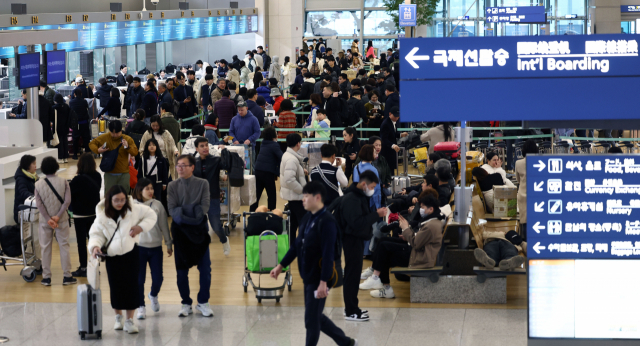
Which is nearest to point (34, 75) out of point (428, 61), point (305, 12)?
point (428, 61)

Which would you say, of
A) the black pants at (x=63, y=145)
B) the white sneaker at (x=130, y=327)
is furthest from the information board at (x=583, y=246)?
the black pants at (x=63, y=145)

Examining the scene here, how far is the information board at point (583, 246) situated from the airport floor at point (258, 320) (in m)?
2.11

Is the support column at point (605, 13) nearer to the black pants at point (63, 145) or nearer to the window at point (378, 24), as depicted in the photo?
the window at point (378, 24)

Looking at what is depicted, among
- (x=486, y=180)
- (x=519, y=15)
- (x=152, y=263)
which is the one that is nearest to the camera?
(x=152, y=263)

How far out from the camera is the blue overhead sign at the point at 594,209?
4.81 meters

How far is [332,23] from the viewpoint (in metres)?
41.4

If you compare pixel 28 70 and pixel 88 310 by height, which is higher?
pixel 28 70

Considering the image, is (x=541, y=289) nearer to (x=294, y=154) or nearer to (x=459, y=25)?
(x=294, y=154)

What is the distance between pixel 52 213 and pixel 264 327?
2960 millimetres

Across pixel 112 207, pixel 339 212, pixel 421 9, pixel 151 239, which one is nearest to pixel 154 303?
pixel 151 239

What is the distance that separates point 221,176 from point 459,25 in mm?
33698

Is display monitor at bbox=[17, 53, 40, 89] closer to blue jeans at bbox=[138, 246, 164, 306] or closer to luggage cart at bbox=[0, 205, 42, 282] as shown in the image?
luggage cart at bbox=[0, 205, 42, 282]

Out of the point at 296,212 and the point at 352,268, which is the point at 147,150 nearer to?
the point at 296,212

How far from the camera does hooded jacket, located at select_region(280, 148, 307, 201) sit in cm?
920
